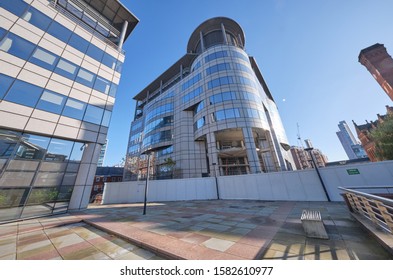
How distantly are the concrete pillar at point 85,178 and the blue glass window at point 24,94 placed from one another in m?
5.01

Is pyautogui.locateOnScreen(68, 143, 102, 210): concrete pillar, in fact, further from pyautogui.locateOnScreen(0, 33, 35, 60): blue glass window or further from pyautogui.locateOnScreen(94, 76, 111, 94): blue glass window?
pyautogui.locateOnScreen(0, 33, 35, 60): blue glass window

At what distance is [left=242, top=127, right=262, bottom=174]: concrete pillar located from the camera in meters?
22.0

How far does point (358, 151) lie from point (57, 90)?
14957 centimetres

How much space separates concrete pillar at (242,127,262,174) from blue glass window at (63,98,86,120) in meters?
21.8

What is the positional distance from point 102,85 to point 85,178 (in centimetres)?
992

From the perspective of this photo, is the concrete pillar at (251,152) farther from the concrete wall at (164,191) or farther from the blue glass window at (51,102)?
the blue glass window at (51,102)

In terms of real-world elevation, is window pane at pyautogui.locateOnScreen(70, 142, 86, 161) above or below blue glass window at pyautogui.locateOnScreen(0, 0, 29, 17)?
below

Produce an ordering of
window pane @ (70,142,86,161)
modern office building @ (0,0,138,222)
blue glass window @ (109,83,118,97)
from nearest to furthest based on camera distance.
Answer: modern office building @ (0,0,138,222), window pane @ (70,142,86,161), blue glass window @ (109,83,118,97)

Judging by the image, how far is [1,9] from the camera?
11086 millimetres

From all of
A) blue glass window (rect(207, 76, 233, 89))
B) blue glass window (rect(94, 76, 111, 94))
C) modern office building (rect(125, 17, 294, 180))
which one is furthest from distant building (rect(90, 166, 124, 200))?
blue glass window (rect(207, 76, 233, 89))

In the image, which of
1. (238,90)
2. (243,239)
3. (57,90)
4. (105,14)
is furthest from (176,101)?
(243,239)

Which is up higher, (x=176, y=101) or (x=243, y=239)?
(x=176, y=101)

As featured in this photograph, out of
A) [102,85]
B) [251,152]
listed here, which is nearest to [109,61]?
[102,85]
